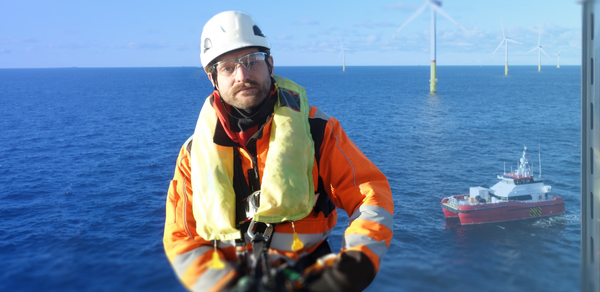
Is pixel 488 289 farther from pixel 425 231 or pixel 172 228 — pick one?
pixel 172 228

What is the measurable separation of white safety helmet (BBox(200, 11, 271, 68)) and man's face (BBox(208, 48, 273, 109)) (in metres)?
0.19

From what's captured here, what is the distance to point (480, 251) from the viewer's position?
42.9 metres

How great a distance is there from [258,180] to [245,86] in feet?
2.62

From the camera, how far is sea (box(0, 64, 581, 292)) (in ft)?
120

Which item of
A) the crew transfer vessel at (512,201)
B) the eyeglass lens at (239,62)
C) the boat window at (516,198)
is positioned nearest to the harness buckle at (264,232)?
the eyeglass lens at (239,62)

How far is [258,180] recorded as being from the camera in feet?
12.5

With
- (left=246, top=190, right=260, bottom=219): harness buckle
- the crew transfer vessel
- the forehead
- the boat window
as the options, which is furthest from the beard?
the boat window

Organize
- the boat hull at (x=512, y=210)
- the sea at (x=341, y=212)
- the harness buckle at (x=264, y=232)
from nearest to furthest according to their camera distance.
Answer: the harness buckle at (x=264, y=232) → the sea at (x=341, y=212) → the boat hull at (x=512, y=210)

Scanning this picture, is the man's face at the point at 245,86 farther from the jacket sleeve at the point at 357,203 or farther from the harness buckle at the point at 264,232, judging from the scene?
the harness buckle at the point at 264,232

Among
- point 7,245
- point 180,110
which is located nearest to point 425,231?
point 7,245

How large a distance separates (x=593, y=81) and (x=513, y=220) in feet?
176

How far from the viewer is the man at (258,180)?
3.40 metres

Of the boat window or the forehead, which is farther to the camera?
the boat window

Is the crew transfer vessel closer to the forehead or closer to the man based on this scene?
the man
